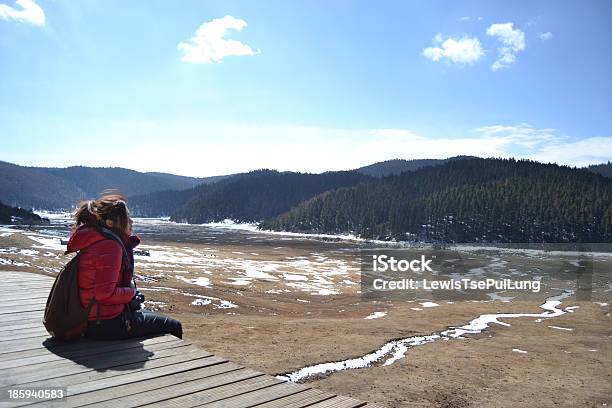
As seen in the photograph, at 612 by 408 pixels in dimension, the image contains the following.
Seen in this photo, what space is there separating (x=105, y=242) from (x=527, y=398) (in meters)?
9.27

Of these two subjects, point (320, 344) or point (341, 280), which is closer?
point (320, 344)

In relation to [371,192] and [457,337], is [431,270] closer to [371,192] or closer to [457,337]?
[457,337]

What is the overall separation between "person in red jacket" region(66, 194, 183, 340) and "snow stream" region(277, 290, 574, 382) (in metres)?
3.28

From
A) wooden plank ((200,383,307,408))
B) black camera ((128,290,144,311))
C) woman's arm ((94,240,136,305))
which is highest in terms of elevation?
woman's arm ((94,240,136,305))

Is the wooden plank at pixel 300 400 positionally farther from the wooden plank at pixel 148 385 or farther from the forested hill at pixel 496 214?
the forested hill at pixel 496 214

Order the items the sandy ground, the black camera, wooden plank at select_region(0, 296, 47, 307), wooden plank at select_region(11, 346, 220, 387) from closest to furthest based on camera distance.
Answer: wooden plank at select_region(11, 346, 220, 387)
the black camera
wooden plank at select_region(0, 296, 47, 307)
the sandy ground

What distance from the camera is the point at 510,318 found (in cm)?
2303

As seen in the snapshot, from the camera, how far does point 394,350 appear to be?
13.5 metres

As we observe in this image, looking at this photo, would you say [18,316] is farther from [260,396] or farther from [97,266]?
[260,396]

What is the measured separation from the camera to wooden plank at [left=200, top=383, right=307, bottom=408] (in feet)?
13.2

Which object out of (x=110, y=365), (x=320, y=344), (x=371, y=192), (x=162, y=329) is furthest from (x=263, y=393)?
(x=371, y=192)

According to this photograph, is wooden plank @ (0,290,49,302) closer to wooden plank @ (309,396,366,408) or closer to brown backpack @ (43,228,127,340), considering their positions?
brown backpack @ (43,228,127,340)

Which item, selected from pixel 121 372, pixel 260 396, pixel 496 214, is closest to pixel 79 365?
pixel 121 372

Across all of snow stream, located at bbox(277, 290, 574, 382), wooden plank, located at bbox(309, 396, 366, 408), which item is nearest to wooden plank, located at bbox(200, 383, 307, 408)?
wooden plank, located at bbox(309, 396, 366, 408)
